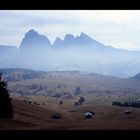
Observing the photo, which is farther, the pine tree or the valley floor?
the pine tree

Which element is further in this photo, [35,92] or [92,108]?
[35,92]

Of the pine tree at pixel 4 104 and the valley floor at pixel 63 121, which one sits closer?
the valley floor at pixel 63 121

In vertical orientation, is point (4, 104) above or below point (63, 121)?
above

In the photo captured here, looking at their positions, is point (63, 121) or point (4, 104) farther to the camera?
point (63, 121)

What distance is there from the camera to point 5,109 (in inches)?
1319
